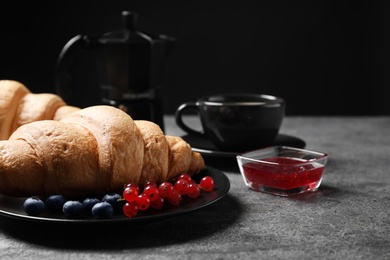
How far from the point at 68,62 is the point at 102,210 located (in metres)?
1.07

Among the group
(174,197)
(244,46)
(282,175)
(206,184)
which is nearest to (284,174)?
(282,175)

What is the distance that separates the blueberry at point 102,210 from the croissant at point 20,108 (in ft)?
2.02

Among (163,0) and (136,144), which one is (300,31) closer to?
(163,0)

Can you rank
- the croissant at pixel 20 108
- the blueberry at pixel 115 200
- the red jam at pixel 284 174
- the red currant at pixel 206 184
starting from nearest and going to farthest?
the blueberry at pixel 115 200 < the red currant at pixel 206 184 < the red jam at pixel 284 174 < the croissant at pixel 20 108

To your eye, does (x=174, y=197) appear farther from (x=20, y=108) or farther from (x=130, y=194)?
(x=20, y=108)

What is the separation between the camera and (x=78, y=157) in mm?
1196

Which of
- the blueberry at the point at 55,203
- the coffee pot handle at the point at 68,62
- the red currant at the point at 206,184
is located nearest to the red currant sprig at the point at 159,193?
the red currant at the point at 206,184

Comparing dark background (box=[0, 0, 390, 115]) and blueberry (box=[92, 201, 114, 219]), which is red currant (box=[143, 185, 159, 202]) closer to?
blueberry (box=[92, 201, 114, 219])

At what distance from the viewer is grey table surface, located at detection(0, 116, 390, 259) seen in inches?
41.1

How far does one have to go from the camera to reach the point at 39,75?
3.04 metres

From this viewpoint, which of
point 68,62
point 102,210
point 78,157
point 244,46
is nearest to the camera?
point 102,210

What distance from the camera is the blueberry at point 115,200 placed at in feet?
3.76

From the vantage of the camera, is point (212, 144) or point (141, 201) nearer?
point (141, 201)

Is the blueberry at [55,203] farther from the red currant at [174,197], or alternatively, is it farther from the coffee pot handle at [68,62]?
the coffee pot handle at [68,62]
